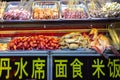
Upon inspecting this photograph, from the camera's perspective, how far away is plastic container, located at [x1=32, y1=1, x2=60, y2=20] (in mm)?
5156

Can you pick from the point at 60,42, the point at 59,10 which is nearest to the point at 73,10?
the point at 59,10

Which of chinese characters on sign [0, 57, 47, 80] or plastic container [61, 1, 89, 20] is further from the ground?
plastic container [61, 1, 89, 20]

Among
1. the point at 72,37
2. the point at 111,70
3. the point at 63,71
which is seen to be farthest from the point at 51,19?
the point at 111,70

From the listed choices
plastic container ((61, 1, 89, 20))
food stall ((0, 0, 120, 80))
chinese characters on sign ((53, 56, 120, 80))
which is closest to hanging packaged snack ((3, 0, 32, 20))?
food stall ((0, 0, 120, 80))

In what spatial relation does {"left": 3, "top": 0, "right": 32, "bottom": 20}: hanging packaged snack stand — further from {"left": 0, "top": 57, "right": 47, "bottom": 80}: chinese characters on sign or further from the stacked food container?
{"left": 0, "top": 57, "right": 47, "bottom": 80}: chinese characters on sign

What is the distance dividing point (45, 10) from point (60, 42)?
58 centimetres

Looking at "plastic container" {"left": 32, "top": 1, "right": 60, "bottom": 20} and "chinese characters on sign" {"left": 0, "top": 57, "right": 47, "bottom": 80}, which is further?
"plastic container" {"left": 32, "top": 1, "right": 60, "bottom": 20}

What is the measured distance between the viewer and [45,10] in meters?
5.38

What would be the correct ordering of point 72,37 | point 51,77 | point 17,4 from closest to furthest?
point 51,77 < point 72,37 < point 17,4

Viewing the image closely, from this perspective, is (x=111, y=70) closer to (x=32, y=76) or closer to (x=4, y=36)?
(x=32, y=76)

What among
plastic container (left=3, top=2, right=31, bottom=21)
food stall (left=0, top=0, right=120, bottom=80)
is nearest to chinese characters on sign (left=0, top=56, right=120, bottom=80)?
food stall (left=0, top=0, right=120, bottom=80)

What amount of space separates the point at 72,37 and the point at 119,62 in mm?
814

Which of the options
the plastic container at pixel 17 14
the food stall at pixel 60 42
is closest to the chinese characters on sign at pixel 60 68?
the food stall at pixel 60 42

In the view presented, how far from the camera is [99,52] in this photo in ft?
16.3
